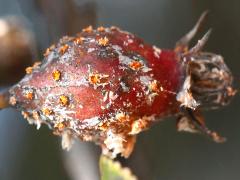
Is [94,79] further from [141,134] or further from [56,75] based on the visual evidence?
[141,134]

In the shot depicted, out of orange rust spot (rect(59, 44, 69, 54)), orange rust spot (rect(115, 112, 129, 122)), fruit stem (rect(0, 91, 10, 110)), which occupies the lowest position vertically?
orange rust spot (rect(115, 112, 129, 122))

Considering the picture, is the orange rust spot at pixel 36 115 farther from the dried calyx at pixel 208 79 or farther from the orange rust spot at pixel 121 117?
the dried calyx at pixel 208 79

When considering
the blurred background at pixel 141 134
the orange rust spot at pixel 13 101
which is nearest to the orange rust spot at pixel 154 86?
the orange rust spot at pixel 13 101

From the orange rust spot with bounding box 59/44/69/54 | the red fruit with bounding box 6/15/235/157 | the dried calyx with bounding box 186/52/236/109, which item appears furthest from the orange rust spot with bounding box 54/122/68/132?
the dried calyx with bounding box 186/52/236/109

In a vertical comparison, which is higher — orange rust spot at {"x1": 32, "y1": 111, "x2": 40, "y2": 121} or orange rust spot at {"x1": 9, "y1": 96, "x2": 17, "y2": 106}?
orange rust spot at {"x1": 9, "y1": 96, "x2": 17, "y2": 106}

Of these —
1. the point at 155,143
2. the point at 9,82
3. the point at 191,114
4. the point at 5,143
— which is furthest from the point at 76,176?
the point at 5,143

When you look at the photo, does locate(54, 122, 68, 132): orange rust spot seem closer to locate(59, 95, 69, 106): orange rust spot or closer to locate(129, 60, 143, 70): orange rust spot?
locate(59, 95, 69, 106): orange rust spot

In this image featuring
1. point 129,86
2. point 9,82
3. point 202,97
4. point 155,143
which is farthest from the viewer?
point 155,143

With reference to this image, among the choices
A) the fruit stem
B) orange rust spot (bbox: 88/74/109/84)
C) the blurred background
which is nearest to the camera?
orange rust spot (bbox: 88/74/109/84)

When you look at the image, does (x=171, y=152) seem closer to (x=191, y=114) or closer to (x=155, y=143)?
(x=155, y=143)
